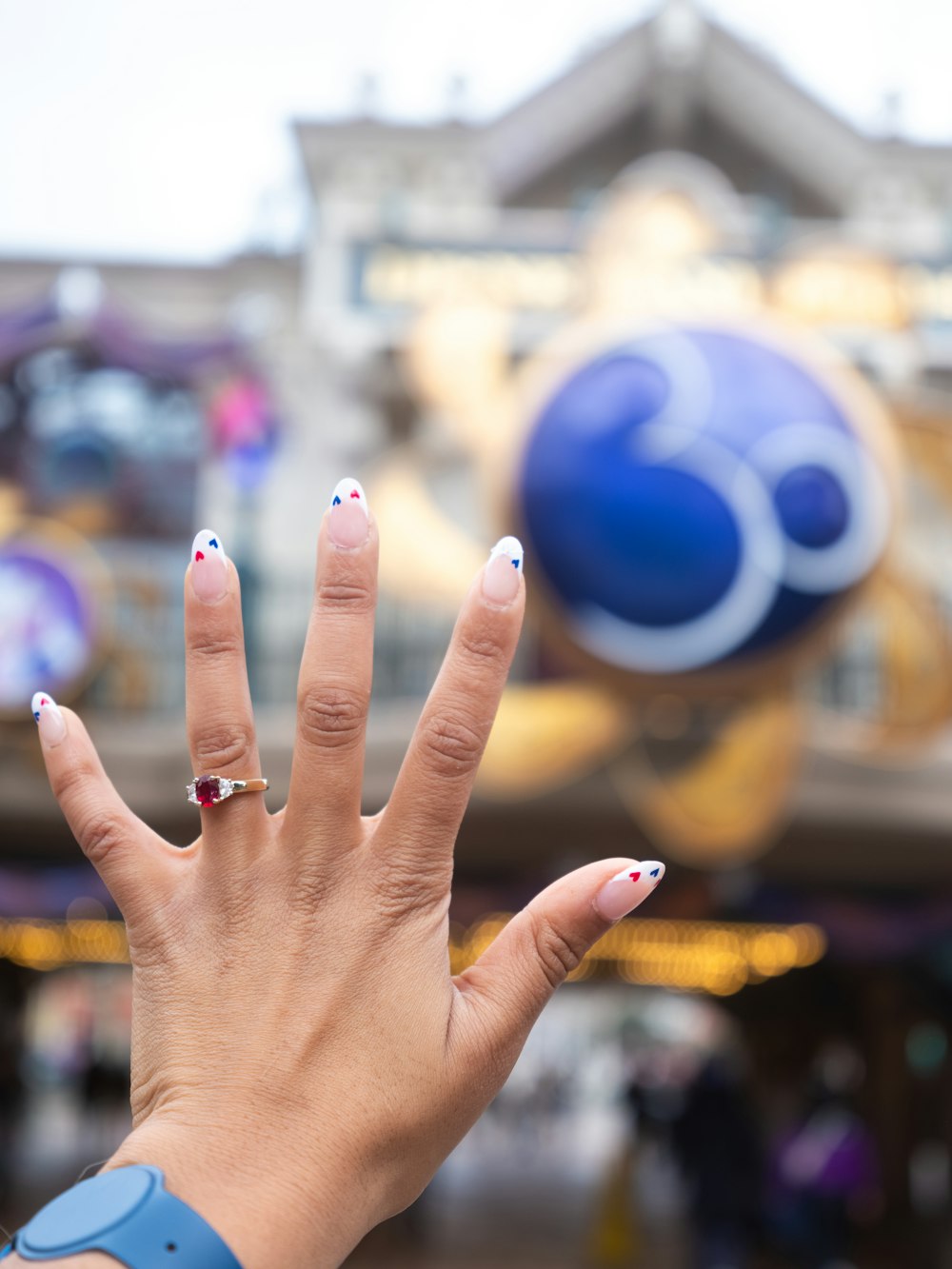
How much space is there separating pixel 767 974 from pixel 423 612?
26.3 ft

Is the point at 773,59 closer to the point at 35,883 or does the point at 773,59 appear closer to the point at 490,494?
the point at 490,494

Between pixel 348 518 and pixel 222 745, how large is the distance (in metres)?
0.31

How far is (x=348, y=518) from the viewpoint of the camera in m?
1.60

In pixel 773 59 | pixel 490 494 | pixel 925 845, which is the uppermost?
pixel 773 59

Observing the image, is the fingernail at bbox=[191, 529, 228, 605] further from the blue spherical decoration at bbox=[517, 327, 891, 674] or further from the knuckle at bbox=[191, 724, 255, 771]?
the blue spherical decoration at bbox=[517, 327, 891, 674]

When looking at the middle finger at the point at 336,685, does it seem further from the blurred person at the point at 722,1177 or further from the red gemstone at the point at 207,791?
the blurred person at the point at 722,1177

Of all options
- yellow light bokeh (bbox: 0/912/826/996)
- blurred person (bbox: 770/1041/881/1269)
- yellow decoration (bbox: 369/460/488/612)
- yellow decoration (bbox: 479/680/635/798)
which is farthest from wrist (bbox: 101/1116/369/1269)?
yellow light bokeh (bbox: 0/912/826/996)

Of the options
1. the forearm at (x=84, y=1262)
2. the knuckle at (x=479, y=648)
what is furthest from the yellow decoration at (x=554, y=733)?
the forearm at (x=84, y=1262)

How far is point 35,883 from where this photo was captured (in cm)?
1081

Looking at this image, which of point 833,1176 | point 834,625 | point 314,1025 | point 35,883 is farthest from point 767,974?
point 314,1025

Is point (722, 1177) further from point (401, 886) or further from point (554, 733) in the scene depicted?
point (401, 886)

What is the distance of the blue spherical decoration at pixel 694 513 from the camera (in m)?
6.88

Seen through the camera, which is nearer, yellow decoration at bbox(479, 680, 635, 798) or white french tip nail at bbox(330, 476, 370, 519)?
white french tip nail at bbox(330, 476, 370, 519)

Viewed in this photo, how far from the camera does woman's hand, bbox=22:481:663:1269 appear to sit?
5.06ft
